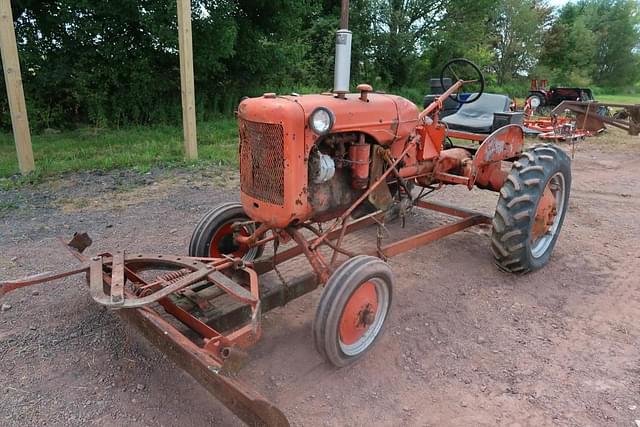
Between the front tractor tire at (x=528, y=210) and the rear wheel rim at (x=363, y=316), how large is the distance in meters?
1.35

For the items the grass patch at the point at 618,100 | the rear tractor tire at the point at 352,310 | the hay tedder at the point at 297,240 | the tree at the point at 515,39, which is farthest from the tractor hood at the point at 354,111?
the tree at the point at 515,39

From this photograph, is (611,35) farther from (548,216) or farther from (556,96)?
(548,216)

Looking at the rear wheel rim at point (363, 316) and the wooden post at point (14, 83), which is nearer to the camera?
the rear wheel rim at point (363, 316)

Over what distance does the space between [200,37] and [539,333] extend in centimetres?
864

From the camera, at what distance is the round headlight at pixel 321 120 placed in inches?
103

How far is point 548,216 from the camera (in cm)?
412

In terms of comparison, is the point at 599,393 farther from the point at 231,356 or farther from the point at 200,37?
the point at 200,37

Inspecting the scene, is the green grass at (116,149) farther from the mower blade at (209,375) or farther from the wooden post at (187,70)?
the mower blade at (209,375)

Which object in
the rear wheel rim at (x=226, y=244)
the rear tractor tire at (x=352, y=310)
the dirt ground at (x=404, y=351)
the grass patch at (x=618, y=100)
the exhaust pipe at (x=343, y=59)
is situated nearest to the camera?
the dirt ground at (x=404, y=351)

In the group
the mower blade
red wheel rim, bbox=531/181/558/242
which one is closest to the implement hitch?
the mower blade

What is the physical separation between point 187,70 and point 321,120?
17.1 feet

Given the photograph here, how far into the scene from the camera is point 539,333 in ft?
10.6

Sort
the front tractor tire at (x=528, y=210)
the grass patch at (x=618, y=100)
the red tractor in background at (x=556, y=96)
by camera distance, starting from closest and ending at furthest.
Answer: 1. the front tractor tire at (x=528, y=210)
2. the red tractor in background at (x=556, y=96)
3. the grass patch at (x=618, y=100)

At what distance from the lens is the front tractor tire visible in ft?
12.2
